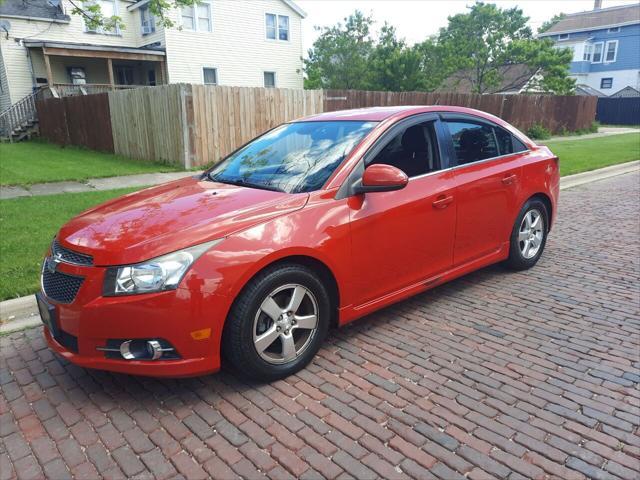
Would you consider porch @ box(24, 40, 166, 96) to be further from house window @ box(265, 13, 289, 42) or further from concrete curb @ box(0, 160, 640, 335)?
concrete curb @ box(0, 160, 640, 335)

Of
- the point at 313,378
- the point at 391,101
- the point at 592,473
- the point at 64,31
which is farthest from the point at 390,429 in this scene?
the point at 64,31

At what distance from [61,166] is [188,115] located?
3.63m

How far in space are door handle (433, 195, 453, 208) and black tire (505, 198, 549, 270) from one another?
122 cm

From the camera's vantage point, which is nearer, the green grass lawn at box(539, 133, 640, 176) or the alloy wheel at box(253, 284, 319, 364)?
the alloy wheel at box(253, 284, 319, 364)

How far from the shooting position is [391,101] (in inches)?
724

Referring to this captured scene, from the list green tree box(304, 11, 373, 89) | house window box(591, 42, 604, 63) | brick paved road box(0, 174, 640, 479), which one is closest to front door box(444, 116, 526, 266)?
brick paved road box(0, 174, 640, 479)

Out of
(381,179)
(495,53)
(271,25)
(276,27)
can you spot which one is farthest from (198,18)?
(381,179)

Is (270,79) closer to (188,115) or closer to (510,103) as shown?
(510,103)

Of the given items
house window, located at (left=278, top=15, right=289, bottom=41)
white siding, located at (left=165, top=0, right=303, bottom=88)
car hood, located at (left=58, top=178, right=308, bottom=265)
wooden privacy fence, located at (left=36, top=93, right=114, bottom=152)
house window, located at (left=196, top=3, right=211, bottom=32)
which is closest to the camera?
car hood, located at (left=58, top=178, right=308, bottom=265)

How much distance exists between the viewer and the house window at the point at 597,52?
1918 inches

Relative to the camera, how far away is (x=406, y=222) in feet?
12.8

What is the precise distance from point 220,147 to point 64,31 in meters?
17.6

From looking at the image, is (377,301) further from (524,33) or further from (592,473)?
(524,33)

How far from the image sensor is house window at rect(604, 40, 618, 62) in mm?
47406
